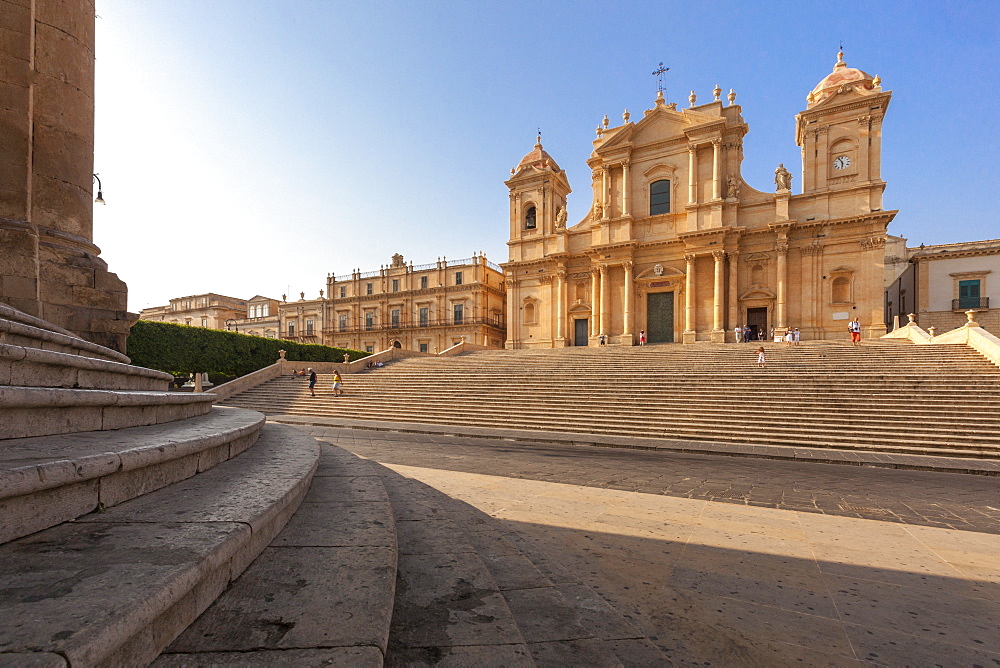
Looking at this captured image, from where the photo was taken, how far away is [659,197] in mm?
29344

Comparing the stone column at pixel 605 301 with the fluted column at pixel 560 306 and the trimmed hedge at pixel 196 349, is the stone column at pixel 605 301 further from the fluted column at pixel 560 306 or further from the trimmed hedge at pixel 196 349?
the trimmed hedge at pixel 196 349

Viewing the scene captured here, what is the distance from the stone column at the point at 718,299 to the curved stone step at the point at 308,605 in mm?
26742

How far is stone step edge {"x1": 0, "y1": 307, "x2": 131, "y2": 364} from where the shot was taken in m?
3.76

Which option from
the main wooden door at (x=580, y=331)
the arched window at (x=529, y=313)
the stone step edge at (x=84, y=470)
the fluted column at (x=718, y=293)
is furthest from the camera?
the arched window at (x=529, y=313)

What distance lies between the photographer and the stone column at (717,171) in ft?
88.0

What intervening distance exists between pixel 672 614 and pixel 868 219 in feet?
98.3

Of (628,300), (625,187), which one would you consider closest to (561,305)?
(628,300)

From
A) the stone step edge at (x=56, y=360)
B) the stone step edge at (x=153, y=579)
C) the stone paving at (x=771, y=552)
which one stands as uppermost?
the stone step edge at (x=56, y=360)

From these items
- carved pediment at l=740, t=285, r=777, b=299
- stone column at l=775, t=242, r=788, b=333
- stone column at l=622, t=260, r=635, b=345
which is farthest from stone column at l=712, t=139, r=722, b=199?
stone column at l=622, t=260, r=635, b=345

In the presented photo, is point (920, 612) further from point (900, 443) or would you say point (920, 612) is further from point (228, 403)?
point (228, 403)

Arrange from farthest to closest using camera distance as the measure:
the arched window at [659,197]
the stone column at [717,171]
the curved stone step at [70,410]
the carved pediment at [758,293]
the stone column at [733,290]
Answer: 1. the arched window at [659,197]
2. the stone column at [717,171]
3. the stone column at [733,290]
4. the carved pediment at [758,293]
5. the curved stone step at [70,410]

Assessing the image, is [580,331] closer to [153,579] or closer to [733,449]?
[733,449]

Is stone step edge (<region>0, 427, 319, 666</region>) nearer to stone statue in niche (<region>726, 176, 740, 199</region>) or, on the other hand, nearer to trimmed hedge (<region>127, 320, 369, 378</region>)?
trimmed hedge (<region>127, 320, 369, 378</region>)

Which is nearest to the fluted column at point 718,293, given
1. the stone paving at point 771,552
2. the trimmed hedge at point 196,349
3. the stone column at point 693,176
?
the stone column at point 693,176
